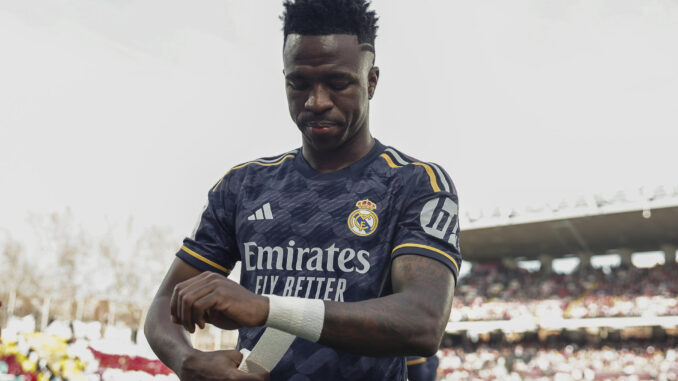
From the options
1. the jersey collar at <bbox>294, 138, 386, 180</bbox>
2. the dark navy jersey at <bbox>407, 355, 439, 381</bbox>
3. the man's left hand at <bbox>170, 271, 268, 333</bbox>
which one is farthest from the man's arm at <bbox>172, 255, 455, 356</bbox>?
the dark navy jersey at <bbox>407, 355, 439, 381</bbox>

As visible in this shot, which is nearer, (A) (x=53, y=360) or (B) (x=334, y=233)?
(B) (x=334, y=233)

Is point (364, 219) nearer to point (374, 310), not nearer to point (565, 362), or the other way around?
point (374, 310)

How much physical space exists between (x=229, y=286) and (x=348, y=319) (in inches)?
12.5

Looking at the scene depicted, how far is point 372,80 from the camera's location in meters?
2.27

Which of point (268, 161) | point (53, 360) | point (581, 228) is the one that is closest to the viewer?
point (268, 161)

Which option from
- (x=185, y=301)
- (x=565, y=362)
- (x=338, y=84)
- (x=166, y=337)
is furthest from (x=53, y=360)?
(x=565, y=362)

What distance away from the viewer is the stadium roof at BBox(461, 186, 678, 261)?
28078mm

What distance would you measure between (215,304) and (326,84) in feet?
2.63

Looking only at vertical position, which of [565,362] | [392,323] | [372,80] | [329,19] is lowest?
[565,362]

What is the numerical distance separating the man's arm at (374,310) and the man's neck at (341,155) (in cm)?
48

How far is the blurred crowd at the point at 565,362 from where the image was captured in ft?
79.0

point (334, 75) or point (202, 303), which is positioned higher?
point (334, 75)

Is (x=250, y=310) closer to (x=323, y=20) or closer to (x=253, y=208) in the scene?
(x=253, y=208)

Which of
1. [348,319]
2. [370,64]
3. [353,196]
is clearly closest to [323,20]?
[370,64]
